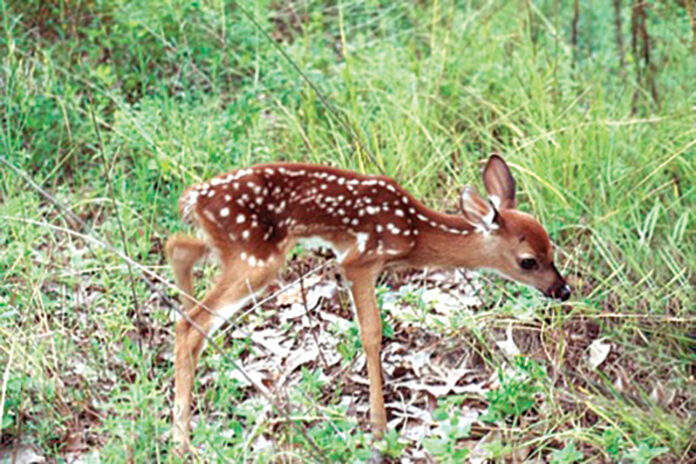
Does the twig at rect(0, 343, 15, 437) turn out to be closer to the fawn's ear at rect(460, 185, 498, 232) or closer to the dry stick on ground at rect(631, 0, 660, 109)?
the fawn's ear at rect(460, 185, 498, 232)

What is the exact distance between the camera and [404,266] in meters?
4.70

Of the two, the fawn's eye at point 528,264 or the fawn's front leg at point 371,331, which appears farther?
the fawn's eye at point 528,264

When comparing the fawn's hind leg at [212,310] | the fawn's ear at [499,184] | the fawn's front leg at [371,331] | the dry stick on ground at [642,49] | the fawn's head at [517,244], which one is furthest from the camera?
the dry stick on ground at [642,49]

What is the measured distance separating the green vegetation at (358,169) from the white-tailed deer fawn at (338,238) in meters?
0.24

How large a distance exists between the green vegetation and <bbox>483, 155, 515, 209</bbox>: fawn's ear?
467mm

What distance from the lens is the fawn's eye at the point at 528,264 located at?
4.55 m

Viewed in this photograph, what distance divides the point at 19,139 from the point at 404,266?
95.5 inches

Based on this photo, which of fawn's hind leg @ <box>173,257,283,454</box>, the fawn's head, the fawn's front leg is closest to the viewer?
fawn's hind leg @ <box>173,257,283,454</box>

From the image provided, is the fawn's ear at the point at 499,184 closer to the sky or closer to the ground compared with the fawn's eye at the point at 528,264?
closer to the sky

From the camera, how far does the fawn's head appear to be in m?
4.54

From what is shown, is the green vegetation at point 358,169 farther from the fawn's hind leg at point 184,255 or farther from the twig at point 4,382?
the fawn's hind leg at point 184,255

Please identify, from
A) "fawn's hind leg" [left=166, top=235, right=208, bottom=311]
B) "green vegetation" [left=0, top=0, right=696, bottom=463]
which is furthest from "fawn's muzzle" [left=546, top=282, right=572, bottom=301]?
"fawn's hind leg" [left=166, top=235, right=208, bottom=311]

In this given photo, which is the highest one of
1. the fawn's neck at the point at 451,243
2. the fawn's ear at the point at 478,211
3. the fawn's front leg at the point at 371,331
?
the fawn's ear at the point at 478,211

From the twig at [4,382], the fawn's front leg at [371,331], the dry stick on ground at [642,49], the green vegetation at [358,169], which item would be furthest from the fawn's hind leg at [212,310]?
the dry stick on ground at [642,49]
